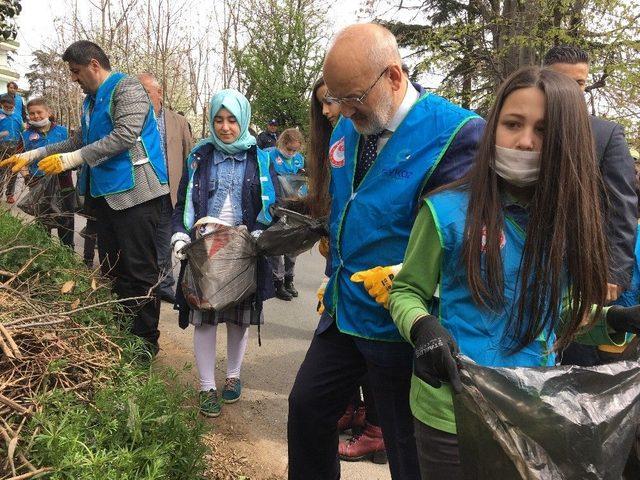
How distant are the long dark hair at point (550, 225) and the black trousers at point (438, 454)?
327mm

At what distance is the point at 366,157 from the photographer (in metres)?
2.13

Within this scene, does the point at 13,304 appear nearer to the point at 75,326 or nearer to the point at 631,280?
the point at 75,326

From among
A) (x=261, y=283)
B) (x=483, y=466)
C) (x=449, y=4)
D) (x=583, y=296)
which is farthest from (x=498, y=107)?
(x=449, y=4)

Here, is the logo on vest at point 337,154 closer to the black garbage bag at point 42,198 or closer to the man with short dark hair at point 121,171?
the man with short dark hair at point 121,171

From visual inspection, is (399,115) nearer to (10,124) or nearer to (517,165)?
(517,165)

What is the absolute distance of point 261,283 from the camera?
11.6 feet

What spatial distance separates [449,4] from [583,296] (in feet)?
48.9

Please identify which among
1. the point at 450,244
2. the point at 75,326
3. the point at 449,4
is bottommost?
the point at 75,326

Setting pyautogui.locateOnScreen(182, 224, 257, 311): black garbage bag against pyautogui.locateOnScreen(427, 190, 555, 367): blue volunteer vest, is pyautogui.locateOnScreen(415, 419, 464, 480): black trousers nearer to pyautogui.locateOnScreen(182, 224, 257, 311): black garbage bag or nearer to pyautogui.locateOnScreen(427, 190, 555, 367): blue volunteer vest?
pyautogui.locateOnScreen(427, 190, 555, 367): blue volunteer vest

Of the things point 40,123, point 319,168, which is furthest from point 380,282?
point 40,123

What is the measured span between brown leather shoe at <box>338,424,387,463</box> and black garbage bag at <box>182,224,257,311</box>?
103cm

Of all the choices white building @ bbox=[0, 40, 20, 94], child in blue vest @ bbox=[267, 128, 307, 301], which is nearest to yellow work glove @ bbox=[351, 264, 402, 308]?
child in blue vest @ bbox=[267, 128, 307, 301]

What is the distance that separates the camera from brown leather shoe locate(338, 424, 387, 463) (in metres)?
3.19

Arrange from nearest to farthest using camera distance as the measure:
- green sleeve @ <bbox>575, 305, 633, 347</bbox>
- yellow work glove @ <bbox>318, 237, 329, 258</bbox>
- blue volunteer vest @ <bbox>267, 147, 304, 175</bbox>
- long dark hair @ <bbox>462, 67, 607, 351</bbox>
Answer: long dark hair @ <bbox>462, 67, 607, 351</bbox>
green sleeve @ <bbox>575, 305, 633, 347</bbox>
yellow work glove @ <bbox>318, 237, 329, 258</bbox>
blue volunteer vest @ <bbox>267, 147, 304, 175</bbox>
